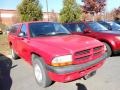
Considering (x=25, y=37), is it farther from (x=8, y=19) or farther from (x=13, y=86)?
(x=8, y=19)

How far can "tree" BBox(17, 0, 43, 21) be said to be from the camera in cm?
2312

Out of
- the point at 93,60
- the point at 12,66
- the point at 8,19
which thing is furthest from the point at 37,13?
the point at 8,19

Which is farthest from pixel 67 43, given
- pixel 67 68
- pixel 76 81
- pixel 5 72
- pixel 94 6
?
pixel 94 6

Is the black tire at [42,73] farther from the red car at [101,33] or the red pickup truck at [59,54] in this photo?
the red car at [101,33]

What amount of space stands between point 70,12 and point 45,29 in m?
19.0

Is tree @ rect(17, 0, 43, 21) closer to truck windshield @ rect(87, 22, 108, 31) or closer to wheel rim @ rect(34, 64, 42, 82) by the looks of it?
truck windshield @ rect(87, 22, 108, 31)

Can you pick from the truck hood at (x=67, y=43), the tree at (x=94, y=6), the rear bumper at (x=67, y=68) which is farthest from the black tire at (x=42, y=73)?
the tree at (x=94, y=6)

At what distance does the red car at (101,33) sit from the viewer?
869cm

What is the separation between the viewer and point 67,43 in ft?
18.7

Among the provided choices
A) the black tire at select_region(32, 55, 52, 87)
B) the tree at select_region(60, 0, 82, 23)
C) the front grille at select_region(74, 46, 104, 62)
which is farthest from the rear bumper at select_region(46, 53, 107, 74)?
the tree at select_region(60, 0, 82, 23)

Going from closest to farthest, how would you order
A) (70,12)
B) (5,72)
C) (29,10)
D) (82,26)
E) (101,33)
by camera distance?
1. (5,72)
2. (101,33)
3. (82,26)
4. (29,10)
5. (70,12)

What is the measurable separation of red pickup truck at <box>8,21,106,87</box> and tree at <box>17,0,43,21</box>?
16473 mm

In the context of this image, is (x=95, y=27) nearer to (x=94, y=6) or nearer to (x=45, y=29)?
(x=45, y=29)

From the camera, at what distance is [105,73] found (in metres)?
6.71
